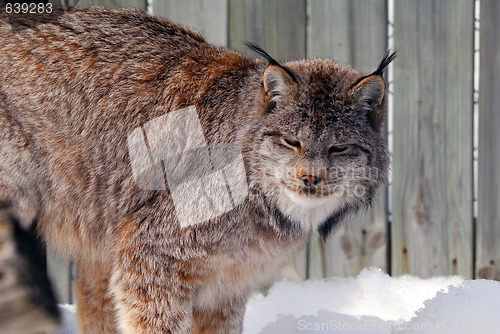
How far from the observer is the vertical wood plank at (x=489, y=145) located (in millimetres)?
4043

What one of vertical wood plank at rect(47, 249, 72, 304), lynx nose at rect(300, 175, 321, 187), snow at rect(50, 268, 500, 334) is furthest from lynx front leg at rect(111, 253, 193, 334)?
vertical wood plank at rect(47, 249, 72, 304)

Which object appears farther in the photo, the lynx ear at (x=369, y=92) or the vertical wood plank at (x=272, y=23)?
the vertical wood plank at (x=272, y=23)

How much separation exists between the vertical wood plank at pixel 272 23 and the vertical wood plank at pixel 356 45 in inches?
3.2

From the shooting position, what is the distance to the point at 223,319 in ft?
11.8

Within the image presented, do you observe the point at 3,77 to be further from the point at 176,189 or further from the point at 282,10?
the point at 282,10

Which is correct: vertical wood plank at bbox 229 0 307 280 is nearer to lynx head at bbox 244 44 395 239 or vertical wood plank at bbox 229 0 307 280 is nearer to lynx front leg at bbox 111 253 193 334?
lynx head at bbox 244 44 395 239

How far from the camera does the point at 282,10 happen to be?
405 cm

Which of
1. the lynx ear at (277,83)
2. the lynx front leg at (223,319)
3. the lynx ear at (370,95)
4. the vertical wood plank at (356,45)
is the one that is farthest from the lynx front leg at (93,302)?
the lynx ear at (370,95)

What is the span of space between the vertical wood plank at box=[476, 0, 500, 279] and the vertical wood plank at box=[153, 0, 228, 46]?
1.54 m

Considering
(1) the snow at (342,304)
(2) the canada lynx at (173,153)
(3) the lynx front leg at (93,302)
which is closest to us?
(2) the canada lynx at (173,153)

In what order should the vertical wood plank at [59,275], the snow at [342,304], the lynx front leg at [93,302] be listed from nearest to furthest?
the lynx front leg at [93,302], the snow at [342,304], the vertical wood plank at [59,275]

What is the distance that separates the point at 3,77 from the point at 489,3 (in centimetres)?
276

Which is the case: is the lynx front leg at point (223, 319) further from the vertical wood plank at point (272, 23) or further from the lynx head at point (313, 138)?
the vertical wood plank at point (272, 23)

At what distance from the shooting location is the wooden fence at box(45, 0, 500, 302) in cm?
405
